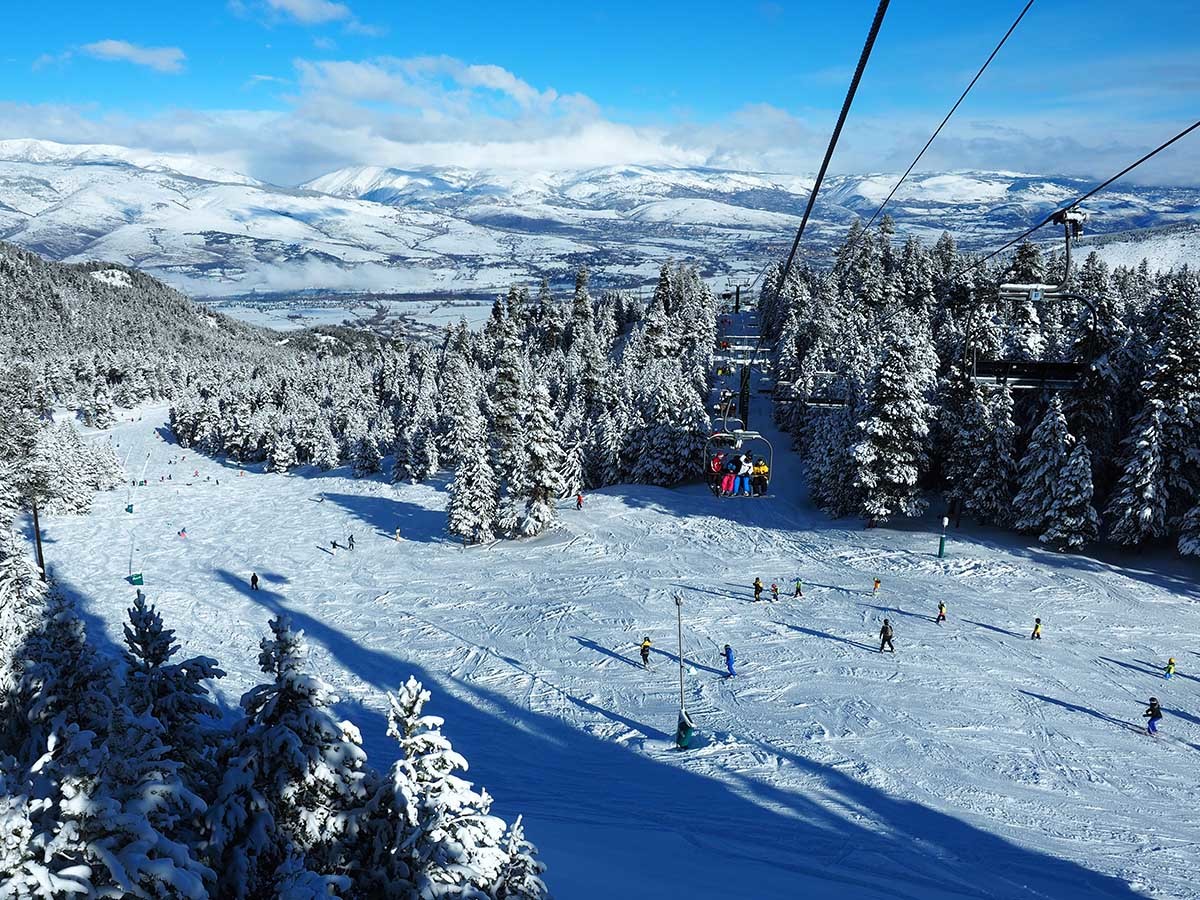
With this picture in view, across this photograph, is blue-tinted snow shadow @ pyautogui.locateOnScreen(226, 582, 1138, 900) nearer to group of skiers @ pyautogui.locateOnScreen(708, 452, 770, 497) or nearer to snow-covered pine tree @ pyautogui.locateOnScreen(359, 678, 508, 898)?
snow-covered pine tree @ pyautogui.locateOnScreen(359, 678, 508, 898)

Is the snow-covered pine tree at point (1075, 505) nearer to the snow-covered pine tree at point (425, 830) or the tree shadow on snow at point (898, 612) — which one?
the tree shadow on snow at point (898, 612)

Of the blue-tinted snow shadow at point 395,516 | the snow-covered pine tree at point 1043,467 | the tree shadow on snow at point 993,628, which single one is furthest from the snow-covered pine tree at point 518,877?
the blue-tinted snow shadow at point 395,516

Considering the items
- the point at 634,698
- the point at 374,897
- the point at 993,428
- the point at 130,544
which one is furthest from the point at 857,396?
the point at 130,544

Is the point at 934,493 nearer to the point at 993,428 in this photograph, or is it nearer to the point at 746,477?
the point at 993,428

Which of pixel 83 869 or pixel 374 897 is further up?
pixel 83 869

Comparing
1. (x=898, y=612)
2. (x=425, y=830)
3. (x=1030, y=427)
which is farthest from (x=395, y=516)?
(x=425, y=830)
